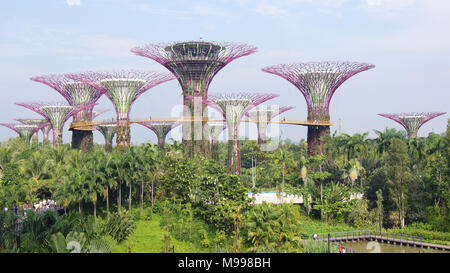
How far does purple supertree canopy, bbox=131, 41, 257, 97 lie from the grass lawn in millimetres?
17528

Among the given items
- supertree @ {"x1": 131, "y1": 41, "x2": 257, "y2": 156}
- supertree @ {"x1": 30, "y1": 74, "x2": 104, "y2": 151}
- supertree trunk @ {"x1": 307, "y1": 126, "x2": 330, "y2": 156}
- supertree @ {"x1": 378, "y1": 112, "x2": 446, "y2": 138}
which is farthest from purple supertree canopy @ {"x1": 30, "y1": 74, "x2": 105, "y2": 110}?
supertree @ {"x1": 378, "y1": 112, "x2": 446, "y2": 138}

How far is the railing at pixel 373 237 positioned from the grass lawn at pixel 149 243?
7.95m

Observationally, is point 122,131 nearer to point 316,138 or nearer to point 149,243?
point 316,138

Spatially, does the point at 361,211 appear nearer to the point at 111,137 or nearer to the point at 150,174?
the point at 150,174

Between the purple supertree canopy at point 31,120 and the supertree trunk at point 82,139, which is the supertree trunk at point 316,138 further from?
the purple supertree canopy at point 31,120

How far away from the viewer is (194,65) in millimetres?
38250

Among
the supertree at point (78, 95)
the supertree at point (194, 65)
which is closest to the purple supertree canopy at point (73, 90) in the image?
the supertree at point (78, 95)

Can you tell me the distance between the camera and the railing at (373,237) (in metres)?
24.8

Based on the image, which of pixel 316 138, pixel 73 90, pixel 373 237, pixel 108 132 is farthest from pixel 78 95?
pixel 373 237

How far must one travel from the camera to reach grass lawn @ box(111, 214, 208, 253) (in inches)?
818

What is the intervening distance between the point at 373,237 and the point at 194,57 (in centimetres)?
2167

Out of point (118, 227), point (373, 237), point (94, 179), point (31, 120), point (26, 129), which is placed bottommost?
point (373, 237)

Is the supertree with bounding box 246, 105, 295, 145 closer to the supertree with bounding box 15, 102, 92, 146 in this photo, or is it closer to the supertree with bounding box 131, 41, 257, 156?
the supertree with bounding box 131, 41, 257, 156
